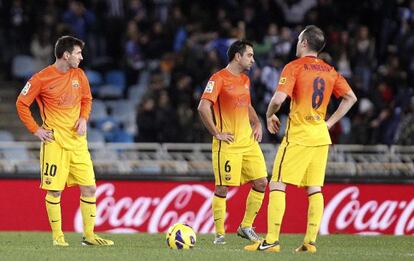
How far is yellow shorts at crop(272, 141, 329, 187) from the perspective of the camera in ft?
40.0

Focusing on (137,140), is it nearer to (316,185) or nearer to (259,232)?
(259,232)

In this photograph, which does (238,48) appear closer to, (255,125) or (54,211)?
(255,125)

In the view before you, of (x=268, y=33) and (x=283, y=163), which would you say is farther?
(x=268, y=33)

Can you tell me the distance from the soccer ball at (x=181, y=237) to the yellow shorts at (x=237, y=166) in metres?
1.27

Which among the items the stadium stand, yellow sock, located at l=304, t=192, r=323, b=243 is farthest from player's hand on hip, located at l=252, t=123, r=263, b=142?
the stadium stand

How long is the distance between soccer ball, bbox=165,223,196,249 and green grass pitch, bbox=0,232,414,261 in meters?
0.11

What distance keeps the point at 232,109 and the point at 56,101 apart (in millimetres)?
2134

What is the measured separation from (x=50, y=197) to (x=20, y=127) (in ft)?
29.5

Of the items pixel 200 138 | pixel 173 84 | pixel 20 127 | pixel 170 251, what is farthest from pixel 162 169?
pixel 170 251

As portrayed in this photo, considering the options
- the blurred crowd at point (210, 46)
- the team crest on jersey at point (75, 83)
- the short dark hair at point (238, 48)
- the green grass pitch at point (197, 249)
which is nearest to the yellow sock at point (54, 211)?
the green grass pitch at point (197, 249)

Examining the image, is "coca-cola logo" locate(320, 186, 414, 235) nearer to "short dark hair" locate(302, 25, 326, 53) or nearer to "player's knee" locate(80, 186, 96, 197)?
"player's knee" locate(80, 186, 96, 197)

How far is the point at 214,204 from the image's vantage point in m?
Result: 14.2

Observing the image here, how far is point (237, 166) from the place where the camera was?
14.1m

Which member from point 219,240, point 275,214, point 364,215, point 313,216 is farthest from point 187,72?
point 275,214
